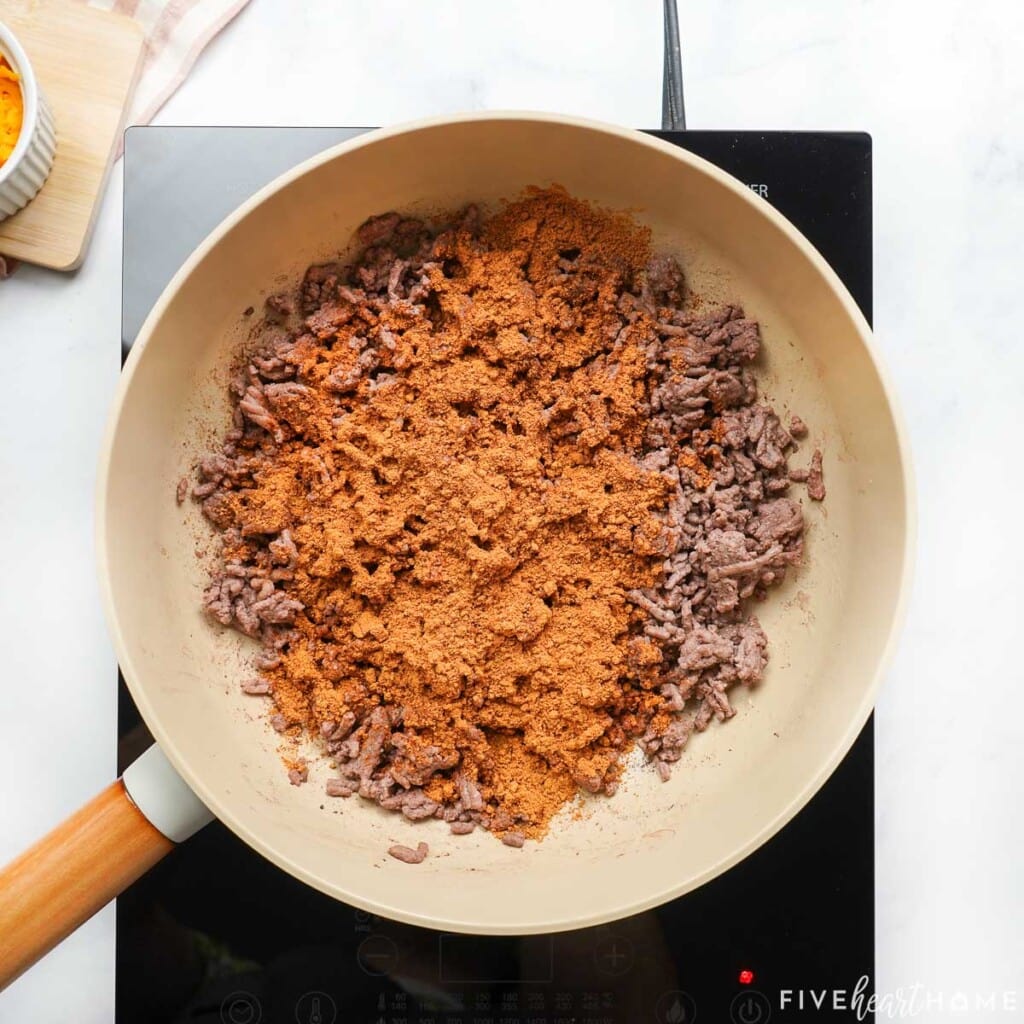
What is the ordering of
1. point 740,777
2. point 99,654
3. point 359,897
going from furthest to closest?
point 99,654
point 740,777
point 359,897

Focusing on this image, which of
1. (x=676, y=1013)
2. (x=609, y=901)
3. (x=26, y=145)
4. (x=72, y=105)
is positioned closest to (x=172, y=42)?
(x=72, y=105)

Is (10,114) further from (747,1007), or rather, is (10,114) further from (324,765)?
(747,1007)

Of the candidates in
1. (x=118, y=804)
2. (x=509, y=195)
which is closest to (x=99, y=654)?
(x=118, y=804)

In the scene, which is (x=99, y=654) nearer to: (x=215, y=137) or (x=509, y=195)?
(x=215, y=137)

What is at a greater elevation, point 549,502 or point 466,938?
point 549,502

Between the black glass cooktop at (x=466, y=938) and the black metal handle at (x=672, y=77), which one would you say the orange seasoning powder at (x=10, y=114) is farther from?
the black metal handle at (x=672, y=77)

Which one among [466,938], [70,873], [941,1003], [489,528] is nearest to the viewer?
[70,873]

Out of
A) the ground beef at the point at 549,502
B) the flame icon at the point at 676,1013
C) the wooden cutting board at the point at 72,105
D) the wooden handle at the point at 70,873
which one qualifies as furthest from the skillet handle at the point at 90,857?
the wooden cutting board at the point at 72,105
